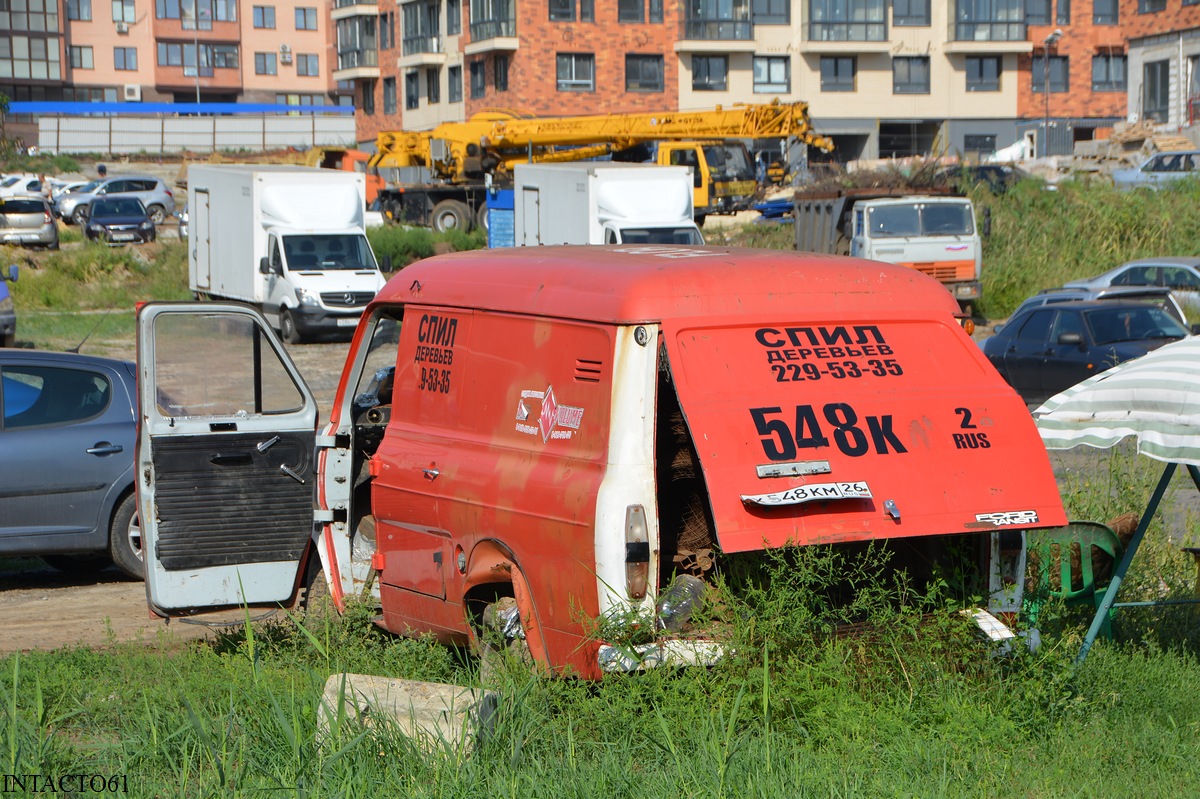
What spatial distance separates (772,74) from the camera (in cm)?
6488

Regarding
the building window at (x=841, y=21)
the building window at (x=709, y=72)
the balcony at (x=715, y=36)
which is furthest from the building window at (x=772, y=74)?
the building window at (x=841, y=21)

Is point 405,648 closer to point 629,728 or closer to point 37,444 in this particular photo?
point 629,728

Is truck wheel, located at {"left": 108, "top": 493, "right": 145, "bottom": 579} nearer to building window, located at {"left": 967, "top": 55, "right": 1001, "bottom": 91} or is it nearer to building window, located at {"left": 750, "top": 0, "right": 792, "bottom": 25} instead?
building window, located at {"left": 750, "top": 0, "right": 792, "bottom": 25}

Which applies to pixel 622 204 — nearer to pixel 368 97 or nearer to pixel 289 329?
pixel 289 329

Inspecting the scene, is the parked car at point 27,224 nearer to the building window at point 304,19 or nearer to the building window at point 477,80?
the building window at point 477,80

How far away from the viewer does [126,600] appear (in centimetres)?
941

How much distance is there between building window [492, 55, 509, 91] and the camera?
62156 mm

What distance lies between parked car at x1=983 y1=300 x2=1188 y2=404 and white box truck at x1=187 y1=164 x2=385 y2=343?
43.2ft

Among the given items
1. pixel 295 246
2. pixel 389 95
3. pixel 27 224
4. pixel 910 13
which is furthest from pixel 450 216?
pixel 389 95

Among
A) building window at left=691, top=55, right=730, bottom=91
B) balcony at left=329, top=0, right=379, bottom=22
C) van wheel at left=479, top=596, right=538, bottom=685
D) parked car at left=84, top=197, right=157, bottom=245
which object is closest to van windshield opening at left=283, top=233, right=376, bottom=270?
parked car at left=84, top=197, right=157, bottom=245

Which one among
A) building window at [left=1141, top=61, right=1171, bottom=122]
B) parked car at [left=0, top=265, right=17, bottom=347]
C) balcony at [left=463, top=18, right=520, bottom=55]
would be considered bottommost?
parked car at [left=0, top=265, right=17, bottom=347]

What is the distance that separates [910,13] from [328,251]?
4558 cm

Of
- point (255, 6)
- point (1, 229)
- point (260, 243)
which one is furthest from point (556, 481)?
point (255, 6)

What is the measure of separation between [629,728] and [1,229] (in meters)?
37.0
